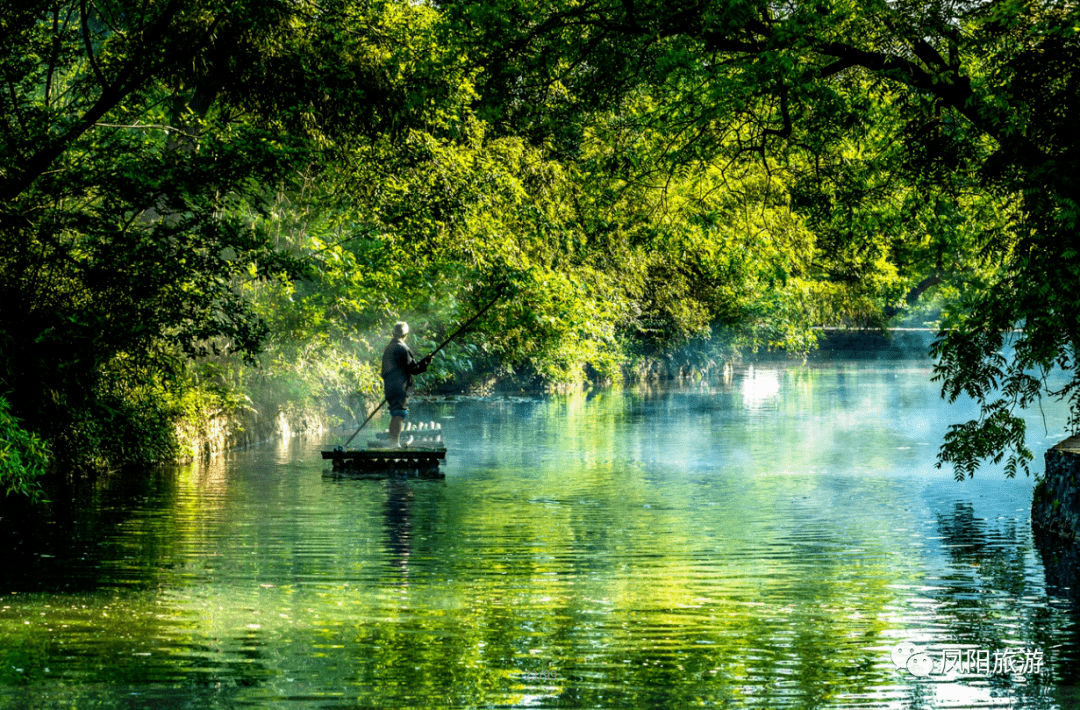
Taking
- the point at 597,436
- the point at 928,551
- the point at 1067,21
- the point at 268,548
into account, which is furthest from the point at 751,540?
the point at 597,436

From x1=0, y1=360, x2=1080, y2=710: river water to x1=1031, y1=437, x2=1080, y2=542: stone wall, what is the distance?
0.58 meters

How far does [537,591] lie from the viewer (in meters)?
11.4

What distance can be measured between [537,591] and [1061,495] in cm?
659

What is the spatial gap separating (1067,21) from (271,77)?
10340 mm

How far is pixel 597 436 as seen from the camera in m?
29.5

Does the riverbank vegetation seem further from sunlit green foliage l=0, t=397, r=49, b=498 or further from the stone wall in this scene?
the stone wall

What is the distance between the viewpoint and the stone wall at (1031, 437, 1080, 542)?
1435cm

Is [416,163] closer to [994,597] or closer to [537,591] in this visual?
[537,591]

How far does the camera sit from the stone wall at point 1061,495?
565 inches

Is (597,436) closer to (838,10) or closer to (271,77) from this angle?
(271,77)

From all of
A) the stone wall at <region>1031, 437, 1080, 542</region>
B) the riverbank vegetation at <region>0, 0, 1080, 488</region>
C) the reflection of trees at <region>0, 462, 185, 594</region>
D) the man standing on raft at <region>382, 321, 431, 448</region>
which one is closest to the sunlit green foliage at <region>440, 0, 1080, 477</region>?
the riverbank vegetation at <region>0, 0, 1080, 488</region>

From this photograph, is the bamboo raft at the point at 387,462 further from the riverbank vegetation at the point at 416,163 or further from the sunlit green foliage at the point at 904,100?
the sunlit green foliage at the point at 904,100

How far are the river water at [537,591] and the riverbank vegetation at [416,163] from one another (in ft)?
5.36

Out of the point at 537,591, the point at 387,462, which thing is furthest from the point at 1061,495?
the point at 387,462
